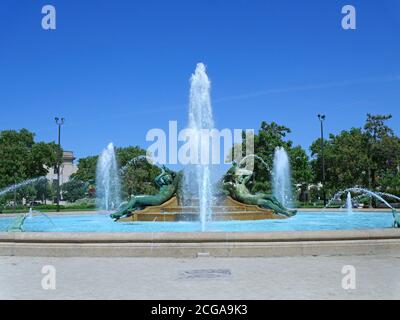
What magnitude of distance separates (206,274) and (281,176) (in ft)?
151

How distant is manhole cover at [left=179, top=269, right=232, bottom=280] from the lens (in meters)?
9.33

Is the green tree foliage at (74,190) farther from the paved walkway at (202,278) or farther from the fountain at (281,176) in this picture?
the paved walkway at (202,278)

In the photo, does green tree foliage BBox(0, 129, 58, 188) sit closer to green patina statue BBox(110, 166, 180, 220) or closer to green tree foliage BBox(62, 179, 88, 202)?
green tree foliage BBox(62, 179, 88, 202)

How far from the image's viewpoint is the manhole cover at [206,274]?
30.6 ft

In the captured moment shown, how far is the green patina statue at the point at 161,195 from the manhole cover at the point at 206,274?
11.5 metres

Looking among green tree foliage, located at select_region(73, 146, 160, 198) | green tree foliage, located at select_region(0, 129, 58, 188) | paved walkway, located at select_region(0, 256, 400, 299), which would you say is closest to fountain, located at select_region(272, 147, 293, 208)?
green tree foliage, located at select_region(73, 146, 160, 198)

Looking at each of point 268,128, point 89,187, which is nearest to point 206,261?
point 268,128

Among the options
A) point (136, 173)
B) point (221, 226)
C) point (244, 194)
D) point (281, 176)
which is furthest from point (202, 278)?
point (136, 173)

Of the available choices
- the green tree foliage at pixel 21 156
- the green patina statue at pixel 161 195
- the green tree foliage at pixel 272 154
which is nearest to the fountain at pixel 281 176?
the green tree foliage at pixel 272 154

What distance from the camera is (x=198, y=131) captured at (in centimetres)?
2472

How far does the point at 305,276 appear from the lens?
9258mm

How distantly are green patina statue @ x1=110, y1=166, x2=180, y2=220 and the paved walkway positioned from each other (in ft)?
30.9

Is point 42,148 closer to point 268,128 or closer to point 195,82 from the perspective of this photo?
point 268,128
